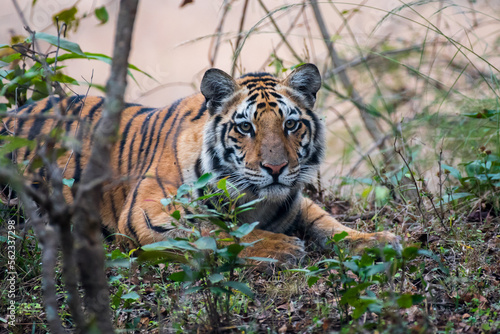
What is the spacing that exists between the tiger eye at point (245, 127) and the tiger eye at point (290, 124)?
0.22 m

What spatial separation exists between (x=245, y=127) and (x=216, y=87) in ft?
1.05

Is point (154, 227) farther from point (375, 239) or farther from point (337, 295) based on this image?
point (337, 295)

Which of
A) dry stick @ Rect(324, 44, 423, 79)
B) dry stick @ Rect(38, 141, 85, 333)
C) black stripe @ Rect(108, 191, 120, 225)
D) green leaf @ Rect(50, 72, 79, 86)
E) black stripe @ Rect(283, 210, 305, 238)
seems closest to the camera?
dry stick @ Rect(38, 141, 85, 333)

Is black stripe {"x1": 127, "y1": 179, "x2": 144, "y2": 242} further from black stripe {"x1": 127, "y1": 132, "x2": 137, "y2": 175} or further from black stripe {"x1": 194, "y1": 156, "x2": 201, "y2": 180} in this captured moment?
black stripe {"x1": 194, "y1": 156, "x2": 201, "y2": 180}

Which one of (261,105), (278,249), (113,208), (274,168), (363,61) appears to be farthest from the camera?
(363,61)

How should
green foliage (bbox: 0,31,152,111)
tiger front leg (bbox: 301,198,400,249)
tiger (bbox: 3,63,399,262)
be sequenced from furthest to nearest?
1. tiger (bbox: 3,63,399,262)
2. tiger front leg (bbox: 301,198,400,249)
3. green foliage (bbox: 0,31,152,111)

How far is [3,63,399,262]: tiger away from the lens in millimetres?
3008

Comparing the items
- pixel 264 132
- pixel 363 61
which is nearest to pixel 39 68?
pixel 264 132

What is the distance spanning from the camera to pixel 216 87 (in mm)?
3244

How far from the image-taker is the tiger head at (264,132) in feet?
9.89

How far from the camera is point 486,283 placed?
2307 millimetres

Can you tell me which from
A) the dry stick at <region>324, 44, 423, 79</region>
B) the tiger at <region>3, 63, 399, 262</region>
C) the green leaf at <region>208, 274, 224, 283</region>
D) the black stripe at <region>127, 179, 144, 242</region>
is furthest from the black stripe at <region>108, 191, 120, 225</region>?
the dry stick at <region>324, 44, 423, 79</region>

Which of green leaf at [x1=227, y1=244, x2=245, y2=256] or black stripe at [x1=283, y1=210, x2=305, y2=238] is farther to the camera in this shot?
black stripe at [x1=283, y1=210, x2=305, y2=238]

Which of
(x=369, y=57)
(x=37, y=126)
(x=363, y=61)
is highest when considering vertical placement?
(x=369, y=57)
